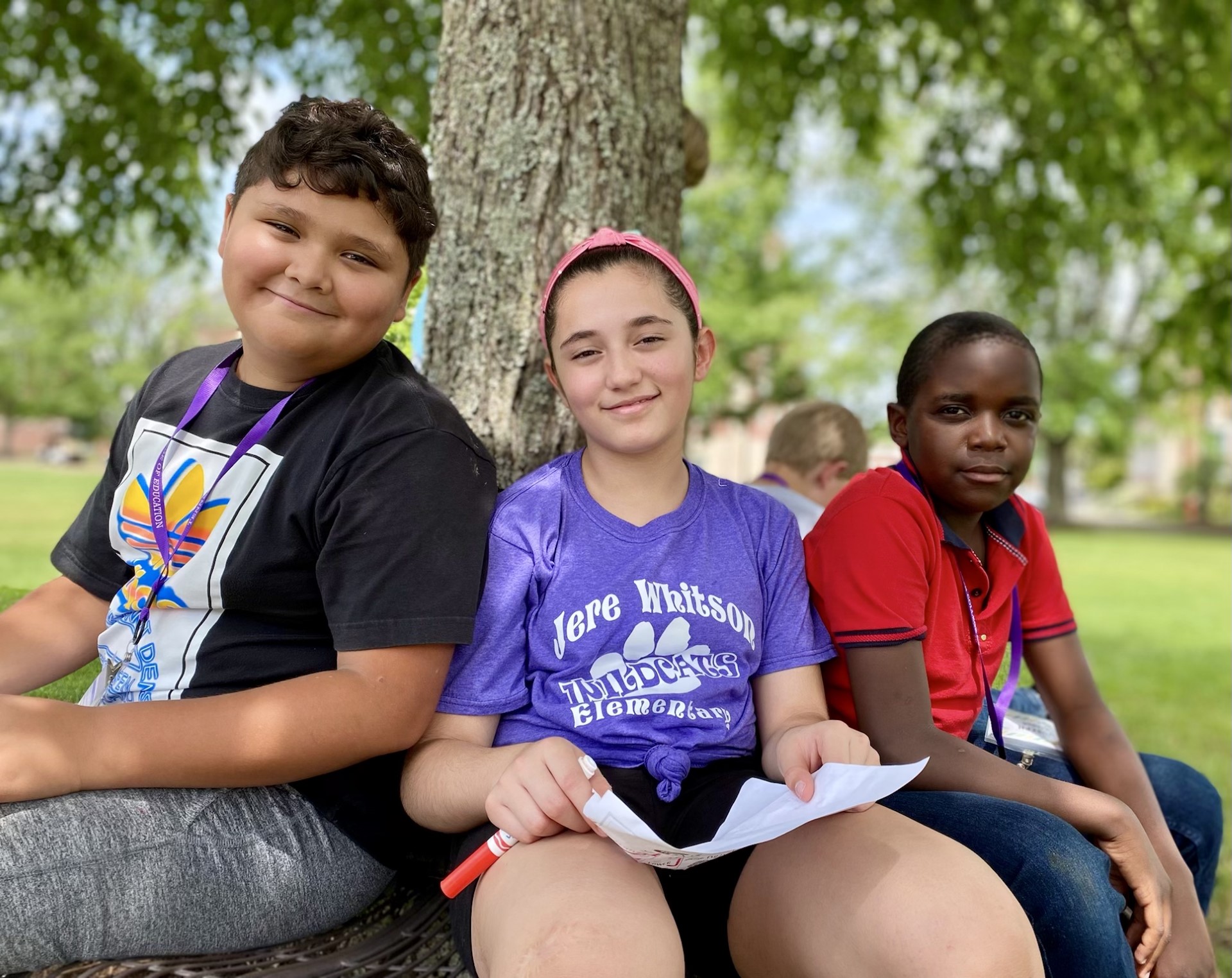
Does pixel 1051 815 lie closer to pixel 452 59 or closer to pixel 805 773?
pixel 805 773

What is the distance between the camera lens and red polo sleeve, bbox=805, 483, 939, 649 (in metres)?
2.00

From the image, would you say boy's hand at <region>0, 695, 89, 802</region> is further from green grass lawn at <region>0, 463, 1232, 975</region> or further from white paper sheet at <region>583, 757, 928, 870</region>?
white paper sheet at <region>583, 757, 928, 870</region>

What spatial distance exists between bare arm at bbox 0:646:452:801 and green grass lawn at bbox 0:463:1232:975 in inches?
23.3

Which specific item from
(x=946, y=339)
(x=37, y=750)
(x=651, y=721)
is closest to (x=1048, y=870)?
(x=651, y=721)

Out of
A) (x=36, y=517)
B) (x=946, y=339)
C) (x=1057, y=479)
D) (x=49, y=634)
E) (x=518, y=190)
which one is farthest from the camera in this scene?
(x=1057, y=479)

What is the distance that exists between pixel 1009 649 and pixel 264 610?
161 centimetres

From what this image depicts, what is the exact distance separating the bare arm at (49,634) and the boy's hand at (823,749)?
1.32 metres

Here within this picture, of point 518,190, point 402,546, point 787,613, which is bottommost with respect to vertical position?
point 787,613

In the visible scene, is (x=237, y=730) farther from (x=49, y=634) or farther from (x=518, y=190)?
(x=518, y=190)

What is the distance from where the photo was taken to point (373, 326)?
77.5 inches

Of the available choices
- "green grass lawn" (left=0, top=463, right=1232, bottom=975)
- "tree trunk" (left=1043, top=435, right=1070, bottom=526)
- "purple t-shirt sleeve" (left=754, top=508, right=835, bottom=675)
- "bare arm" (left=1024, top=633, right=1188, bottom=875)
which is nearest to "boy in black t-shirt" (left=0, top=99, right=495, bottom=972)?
"green grass lawn" (left=0, top=463, right=1232, bottom=975)

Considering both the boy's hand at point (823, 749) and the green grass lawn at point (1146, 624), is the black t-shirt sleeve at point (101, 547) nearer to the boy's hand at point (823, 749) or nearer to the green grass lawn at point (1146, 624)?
the green grass lawn at point (1146, 624)

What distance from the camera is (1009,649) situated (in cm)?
247

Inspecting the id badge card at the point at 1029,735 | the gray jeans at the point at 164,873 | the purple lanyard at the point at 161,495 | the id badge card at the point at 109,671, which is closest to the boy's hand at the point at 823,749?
the id badge card at the point at 1029,735
